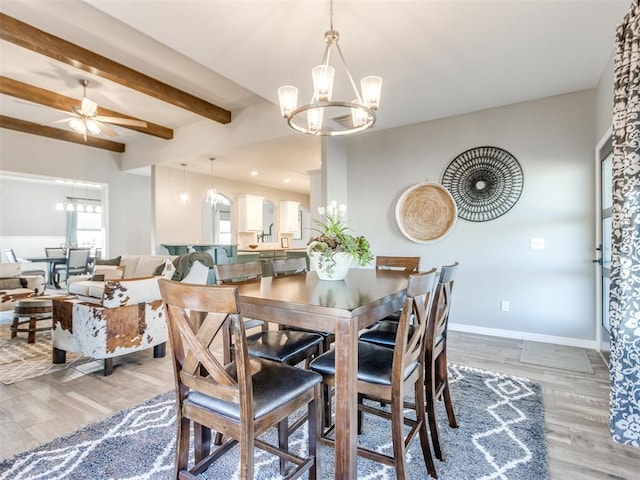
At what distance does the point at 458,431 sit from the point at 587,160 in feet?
10.00

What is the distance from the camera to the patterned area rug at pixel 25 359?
9.14 feet

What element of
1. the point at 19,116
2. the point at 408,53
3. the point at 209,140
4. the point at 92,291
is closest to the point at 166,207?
the point at 209,140

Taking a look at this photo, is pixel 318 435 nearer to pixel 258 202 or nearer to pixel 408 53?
pixel 408 53

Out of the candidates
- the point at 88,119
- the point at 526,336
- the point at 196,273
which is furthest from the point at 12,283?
the point at 526,336

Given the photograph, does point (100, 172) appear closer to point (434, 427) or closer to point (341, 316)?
point (341, 316)

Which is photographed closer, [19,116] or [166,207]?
[19,116]

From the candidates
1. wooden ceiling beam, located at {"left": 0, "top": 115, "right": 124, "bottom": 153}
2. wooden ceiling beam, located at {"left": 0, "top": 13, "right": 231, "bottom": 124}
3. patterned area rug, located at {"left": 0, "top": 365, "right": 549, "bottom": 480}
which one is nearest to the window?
wooden ceiling beam, located at {"left": 0, "top": 115, "right": 124, "bottom": 153}

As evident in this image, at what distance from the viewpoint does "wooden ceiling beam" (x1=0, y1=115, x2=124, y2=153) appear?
5566mm

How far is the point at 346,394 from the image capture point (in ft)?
4.22

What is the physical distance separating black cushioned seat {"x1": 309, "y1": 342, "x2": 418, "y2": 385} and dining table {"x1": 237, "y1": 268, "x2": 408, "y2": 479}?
0.19 metres

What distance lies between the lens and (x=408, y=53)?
2764mm

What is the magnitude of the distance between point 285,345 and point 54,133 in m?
6.74

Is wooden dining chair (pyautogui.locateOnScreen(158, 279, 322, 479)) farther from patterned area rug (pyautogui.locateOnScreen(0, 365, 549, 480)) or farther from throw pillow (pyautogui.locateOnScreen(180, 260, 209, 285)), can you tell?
throw pillow (pyautogui.locateOnScreen(180, 260, 209, 285))

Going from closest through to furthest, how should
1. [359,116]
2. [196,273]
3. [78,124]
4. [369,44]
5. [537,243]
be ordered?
[359,116]
[369,44]
[537,243]
[196,273]
[78,124]
